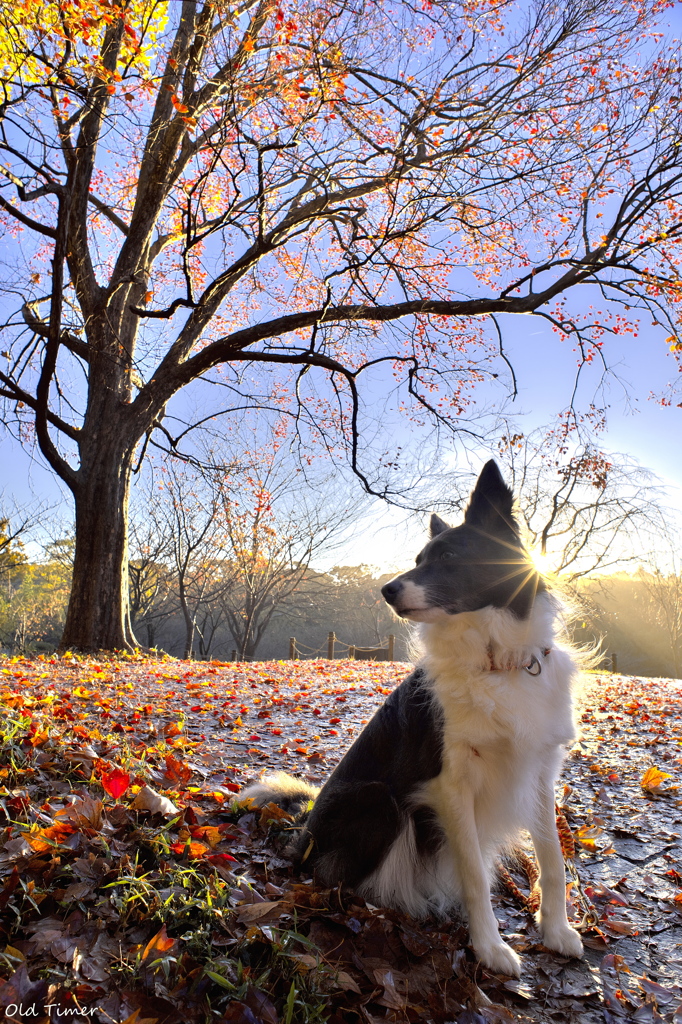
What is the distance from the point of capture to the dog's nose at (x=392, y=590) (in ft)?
8.68

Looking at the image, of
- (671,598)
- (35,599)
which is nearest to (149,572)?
(35,599)

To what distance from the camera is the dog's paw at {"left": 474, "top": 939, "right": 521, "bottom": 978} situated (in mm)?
2275

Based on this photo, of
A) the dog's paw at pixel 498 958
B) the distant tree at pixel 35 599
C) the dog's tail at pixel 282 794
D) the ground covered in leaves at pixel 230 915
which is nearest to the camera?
the ground covered in leaves at pixel 230 915

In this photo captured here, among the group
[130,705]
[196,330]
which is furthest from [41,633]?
[130,705]

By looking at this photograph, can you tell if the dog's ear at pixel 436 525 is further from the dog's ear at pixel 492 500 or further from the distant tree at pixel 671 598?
the distant tree at pixel 671 598

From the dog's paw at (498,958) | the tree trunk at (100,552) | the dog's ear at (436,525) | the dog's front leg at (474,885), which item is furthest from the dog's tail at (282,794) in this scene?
the tree trunk at (100,552)

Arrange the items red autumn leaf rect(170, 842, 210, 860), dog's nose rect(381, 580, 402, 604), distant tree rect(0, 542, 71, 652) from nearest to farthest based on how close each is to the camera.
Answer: red autumn leaf rect(170, 842, 210, 860) → dog's nose rect(381, 580, 402, 604) → distant tree rect(0, 542, 71, 652)

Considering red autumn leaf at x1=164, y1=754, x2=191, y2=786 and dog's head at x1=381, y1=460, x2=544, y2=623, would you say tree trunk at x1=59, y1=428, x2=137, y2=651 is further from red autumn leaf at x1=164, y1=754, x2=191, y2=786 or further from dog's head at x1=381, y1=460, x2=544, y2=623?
dog's head at x1=381, y1=460, x2=544, y2=623

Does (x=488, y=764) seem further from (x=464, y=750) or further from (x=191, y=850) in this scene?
(x=191, y=850)

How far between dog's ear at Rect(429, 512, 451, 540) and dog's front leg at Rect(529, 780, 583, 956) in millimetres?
1326

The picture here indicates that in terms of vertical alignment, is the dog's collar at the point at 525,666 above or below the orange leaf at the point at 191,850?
above

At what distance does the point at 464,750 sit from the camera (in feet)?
8.07

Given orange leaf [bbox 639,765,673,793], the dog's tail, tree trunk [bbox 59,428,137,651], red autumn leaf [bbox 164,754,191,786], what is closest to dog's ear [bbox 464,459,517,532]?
the dog's tail

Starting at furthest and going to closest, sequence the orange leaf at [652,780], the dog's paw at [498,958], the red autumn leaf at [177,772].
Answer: the orange leaf at [652,780] → the red autumn leaf at [177,772] → the dog's paw at [498,958]
